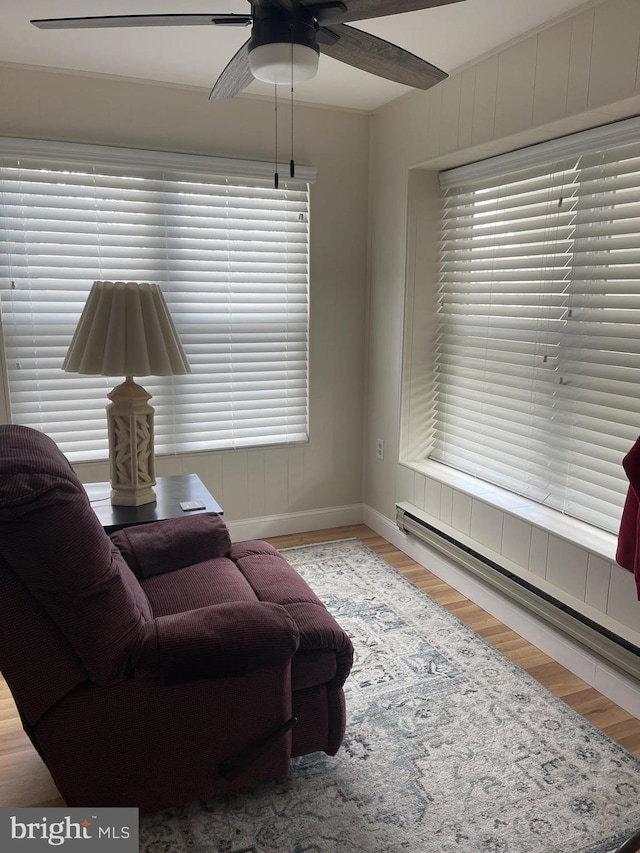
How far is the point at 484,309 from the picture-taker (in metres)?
3.23

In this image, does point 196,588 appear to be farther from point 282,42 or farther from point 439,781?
point 282,42

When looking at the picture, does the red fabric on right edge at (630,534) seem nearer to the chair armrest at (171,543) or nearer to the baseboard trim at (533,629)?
the baseboard trim at (533,629)

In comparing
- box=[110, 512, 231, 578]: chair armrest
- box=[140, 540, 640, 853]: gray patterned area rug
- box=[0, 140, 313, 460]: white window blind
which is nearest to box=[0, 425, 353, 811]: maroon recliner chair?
box=[140, 540, 640, 853]: gray patterned area rug

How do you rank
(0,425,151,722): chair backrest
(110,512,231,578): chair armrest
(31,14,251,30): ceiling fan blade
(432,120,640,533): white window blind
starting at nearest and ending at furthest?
1. (0,425,151,722): chair backrest
2. (31,14,251,30): ceiling fan blade
3. (110,512,231,578): chair armrest
4. (432,120,640,533): white window blind

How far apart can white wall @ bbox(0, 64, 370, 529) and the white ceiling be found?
5.2 inches

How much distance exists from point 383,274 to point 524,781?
270cm

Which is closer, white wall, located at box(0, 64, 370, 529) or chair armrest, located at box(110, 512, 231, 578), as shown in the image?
chair armrest, located at box(110, 512, 231, 578)

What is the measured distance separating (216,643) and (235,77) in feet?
5.71

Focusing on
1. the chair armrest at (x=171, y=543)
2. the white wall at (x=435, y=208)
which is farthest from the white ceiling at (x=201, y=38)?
the chair armrest at (x=171, y=543)

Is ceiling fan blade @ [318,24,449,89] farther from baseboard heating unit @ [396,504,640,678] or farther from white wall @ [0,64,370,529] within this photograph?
baseboard heating unit @ [396,504,640,678]

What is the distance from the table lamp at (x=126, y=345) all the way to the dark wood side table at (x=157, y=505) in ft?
0.81

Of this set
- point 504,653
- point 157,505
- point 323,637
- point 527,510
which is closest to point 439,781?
point 323,637

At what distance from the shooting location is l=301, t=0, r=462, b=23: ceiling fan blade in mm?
1530

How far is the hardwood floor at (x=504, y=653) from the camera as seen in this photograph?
76.8 inches
